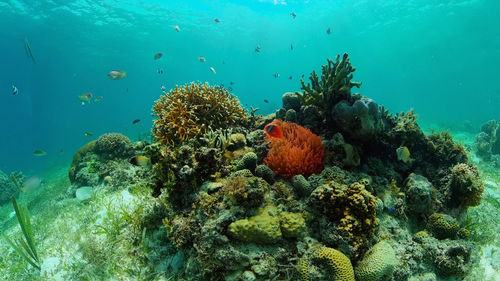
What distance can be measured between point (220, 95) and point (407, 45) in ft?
293

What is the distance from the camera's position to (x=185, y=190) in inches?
159

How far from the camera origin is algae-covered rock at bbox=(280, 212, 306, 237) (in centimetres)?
324

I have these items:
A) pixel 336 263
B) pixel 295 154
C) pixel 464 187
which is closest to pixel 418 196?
pixel 464 187

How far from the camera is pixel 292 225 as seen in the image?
10.7 feet

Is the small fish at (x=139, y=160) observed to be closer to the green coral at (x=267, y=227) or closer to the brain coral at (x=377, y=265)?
the green coral at (x=267, y=227)

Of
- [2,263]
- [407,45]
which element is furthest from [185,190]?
[407,45]

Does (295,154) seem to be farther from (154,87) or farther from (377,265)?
(154,87)

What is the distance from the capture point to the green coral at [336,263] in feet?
9.36

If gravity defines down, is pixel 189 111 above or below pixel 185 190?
above

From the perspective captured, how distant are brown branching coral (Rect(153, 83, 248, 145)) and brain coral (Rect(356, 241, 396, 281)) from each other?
3.80 meters

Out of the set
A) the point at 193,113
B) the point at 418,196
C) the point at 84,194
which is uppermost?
the point at 418,196

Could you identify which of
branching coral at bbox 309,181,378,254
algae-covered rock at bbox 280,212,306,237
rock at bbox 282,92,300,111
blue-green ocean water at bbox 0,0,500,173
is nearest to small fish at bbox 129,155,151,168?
algae-covered rock at bbox 280,212,306,237

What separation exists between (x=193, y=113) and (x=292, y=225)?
356 centimetres

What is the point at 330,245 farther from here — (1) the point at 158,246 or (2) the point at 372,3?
(2) the point at 372,3
